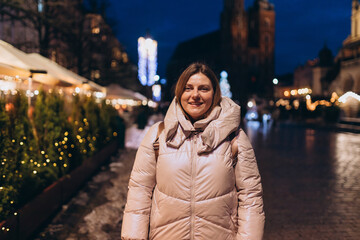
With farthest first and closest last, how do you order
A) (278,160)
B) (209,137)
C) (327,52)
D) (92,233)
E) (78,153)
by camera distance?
(327,52)
(278,160)
(78,153)
(92,233)
(209,137)

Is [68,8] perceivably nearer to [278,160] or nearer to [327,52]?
[278,160]

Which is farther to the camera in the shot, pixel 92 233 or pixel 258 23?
pixel 258 23

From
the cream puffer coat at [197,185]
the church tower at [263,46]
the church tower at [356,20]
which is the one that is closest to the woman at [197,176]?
the cream puffer coat at [197,185]

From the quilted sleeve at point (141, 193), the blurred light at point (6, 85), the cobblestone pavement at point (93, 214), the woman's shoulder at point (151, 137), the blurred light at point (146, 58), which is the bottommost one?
the cobblestone pavement at point (93, 214)

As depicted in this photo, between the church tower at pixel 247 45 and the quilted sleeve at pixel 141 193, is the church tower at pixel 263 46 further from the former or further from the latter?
the quilted sleeve at pixel 141 193

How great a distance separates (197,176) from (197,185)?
0.06m

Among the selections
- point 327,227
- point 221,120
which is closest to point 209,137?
point 221,120

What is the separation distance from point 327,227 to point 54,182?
447 cm

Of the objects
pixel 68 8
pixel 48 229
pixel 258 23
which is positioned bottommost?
pixel 48 229

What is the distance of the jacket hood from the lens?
7.38 ft

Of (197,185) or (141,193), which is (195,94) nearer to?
(197,185)

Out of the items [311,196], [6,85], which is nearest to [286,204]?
[311,196]

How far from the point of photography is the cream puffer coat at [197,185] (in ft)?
7.32

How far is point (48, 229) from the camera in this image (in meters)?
5.05
